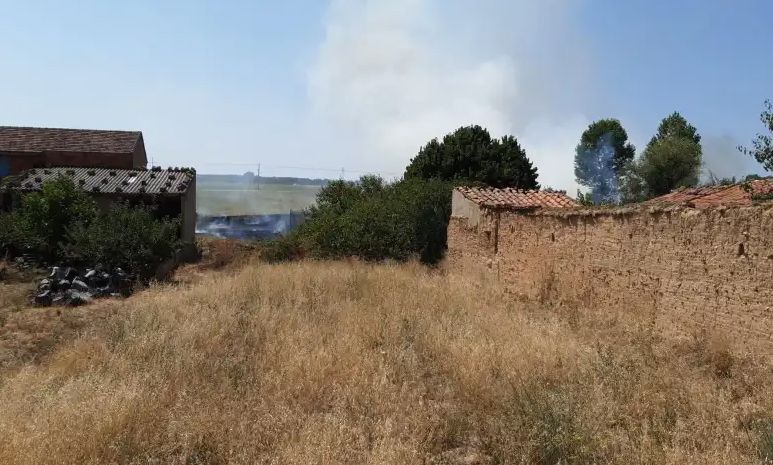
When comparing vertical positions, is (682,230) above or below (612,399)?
above

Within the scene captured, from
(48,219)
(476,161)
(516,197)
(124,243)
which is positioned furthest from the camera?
(476,161)

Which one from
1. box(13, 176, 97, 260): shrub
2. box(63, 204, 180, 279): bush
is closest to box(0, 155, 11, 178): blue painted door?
box(13, 176, 97, 260): shrub

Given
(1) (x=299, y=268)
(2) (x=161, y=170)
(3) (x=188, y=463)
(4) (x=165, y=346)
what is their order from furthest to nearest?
(2) (x=161, y=170) < (1) (x=299, y=268) < (4) (x=165, y=346) < (3) (x=188, y=463)

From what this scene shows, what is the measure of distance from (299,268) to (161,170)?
Result: 1394 centimetres

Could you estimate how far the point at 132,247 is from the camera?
15664 mm

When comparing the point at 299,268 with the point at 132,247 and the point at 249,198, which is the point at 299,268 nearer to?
the point at 132,247

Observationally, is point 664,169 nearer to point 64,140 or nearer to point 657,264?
point 657,264

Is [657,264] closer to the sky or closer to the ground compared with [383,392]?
closer to the sky

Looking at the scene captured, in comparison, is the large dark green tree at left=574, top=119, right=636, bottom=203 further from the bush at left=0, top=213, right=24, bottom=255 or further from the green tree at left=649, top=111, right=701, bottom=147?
the bush at left=0, top=213, right=24, bottom=255

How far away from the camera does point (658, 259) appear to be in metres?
7.72

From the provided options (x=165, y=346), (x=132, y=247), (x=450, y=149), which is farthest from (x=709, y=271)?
(x=450, y=149)

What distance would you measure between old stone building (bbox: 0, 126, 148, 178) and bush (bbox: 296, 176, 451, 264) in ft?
60.0

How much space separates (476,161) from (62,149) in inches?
877

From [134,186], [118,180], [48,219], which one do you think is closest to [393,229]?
[48,219]
